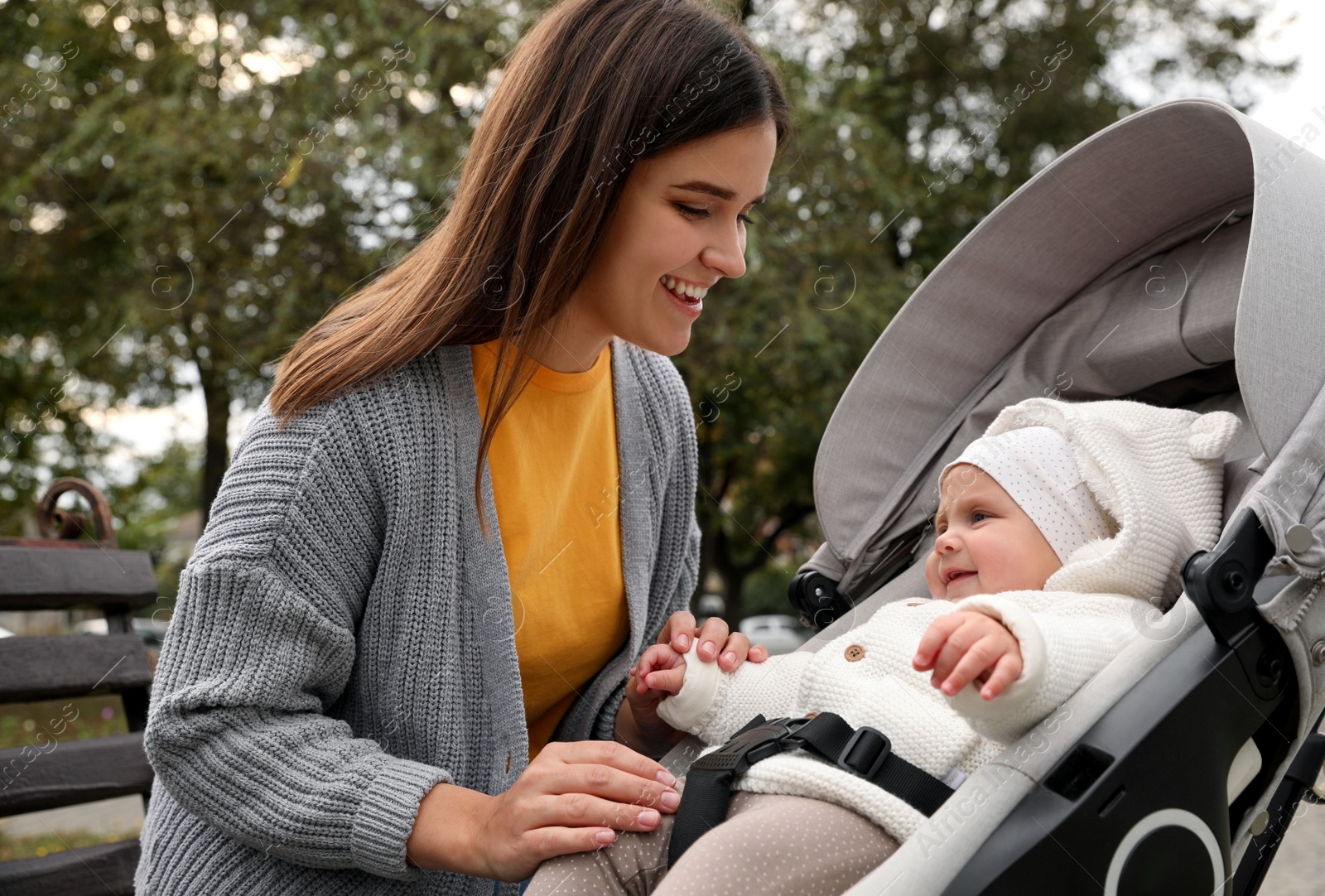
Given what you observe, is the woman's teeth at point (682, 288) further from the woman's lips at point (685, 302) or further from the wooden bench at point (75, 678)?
the wooden bench at point (75, 678)

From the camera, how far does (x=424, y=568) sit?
1.66 meters

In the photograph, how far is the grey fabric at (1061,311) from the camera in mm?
1967

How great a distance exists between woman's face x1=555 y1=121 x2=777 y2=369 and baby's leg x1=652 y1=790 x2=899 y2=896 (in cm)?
74

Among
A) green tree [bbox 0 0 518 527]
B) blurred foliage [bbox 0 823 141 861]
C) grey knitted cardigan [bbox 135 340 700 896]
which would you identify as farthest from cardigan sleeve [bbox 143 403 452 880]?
green tree [bbox 0 0 518 527]

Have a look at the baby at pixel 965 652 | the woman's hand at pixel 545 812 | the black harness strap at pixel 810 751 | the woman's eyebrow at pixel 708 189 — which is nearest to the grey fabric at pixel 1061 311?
the baby at pixel 965 652

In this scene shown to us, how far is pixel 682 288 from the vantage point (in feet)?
5.99

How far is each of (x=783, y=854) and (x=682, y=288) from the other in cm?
91

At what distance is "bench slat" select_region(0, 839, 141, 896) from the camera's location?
2.08 metres

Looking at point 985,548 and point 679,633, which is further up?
point 985,548

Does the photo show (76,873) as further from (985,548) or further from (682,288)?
(985,548)

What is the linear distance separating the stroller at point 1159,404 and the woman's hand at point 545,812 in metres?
0.33

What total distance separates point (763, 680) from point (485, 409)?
2.11 ft

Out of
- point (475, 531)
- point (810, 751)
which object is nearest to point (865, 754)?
point (810, 751)

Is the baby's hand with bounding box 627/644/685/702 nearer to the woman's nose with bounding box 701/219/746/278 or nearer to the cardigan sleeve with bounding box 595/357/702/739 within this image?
the cardigan sleeve with bounding box 595/357/702/739
